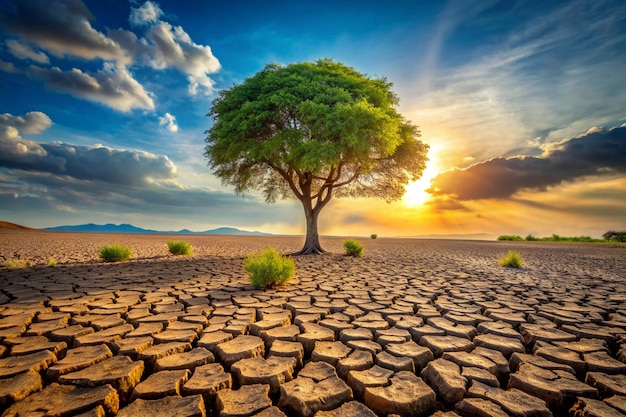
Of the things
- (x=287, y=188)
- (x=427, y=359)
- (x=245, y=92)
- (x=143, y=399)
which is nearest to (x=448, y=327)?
(x=427, y=359)

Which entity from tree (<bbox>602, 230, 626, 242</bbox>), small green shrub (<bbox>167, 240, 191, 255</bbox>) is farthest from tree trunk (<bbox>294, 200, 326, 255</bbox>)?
tree (<bbox>602, 230, 626, 242</bbox>)

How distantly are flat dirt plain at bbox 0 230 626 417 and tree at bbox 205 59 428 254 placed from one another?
683 cm

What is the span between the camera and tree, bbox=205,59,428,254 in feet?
→ 33.9

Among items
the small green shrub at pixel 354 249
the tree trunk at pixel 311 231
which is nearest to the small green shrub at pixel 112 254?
the tree trunk at pixel 311 231

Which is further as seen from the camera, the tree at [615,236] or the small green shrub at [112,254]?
the tree at [615,236]

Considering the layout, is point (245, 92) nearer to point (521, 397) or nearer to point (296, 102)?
point (296, 102)

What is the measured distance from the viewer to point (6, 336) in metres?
2.88

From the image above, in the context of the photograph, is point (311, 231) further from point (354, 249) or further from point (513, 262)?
point (513, 262)

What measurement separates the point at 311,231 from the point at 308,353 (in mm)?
10646

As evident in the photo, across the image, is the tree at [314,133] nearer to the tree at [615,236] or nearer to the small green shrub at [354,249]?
the small green shrub at [354,249]

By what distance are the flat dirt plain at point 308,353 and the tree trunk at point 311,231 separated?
816 centimetres

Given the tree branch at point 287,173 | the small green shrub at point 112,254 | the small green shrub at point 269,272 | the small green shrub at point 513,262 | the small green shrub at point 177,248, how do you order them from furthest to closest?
the tree branch at point 287,173, the small green shrub at point 177,248, the small green shrub at point 112,254, the small green shrub at point 513,262, the small green shrub at point 269,272

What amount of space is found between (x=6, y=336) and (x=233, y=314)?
2.14 metres

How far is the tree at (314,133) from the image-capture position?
33.9 feet
